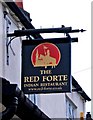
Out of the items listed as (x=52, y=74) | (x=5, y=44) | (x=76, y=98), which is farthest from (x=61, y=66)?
(x=76, y=98)

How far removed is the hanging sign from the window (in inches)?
380

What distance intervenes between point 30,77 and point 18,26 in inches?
92.4

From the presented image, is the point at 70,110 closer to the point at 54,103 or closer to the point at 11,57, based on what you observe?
the point at 54,103

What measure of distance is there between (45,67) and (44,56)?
0.32 meters

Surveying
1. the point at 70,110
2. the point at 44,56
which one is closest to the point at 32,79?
the point at 44,56

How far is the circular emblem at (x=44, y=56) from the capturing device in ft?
44.4

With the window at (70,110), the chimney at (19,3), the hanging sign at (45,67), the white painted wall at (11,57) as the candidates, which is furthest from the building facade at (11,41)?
the window at (70,110)

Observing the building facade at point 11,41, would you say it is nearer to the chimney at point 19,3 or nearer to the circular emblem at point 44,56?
the chimney at point 19,3

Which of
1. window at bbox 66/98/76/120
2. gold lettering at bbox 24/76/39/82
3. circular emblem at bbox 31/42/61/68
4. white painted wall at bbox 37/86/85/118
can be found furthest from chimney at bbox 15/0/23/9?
window at bbox 66/98/76/120

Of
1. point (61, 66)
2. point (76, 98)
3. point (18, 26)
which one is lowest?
point (76, 98)

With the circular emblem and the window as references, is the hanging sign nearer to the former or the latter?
the circular emblem

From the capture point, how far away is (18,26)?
50.4 ft

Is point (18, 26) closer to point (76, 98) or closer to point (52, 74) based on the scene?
point (52, 74)

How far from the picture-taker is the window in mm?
23422
